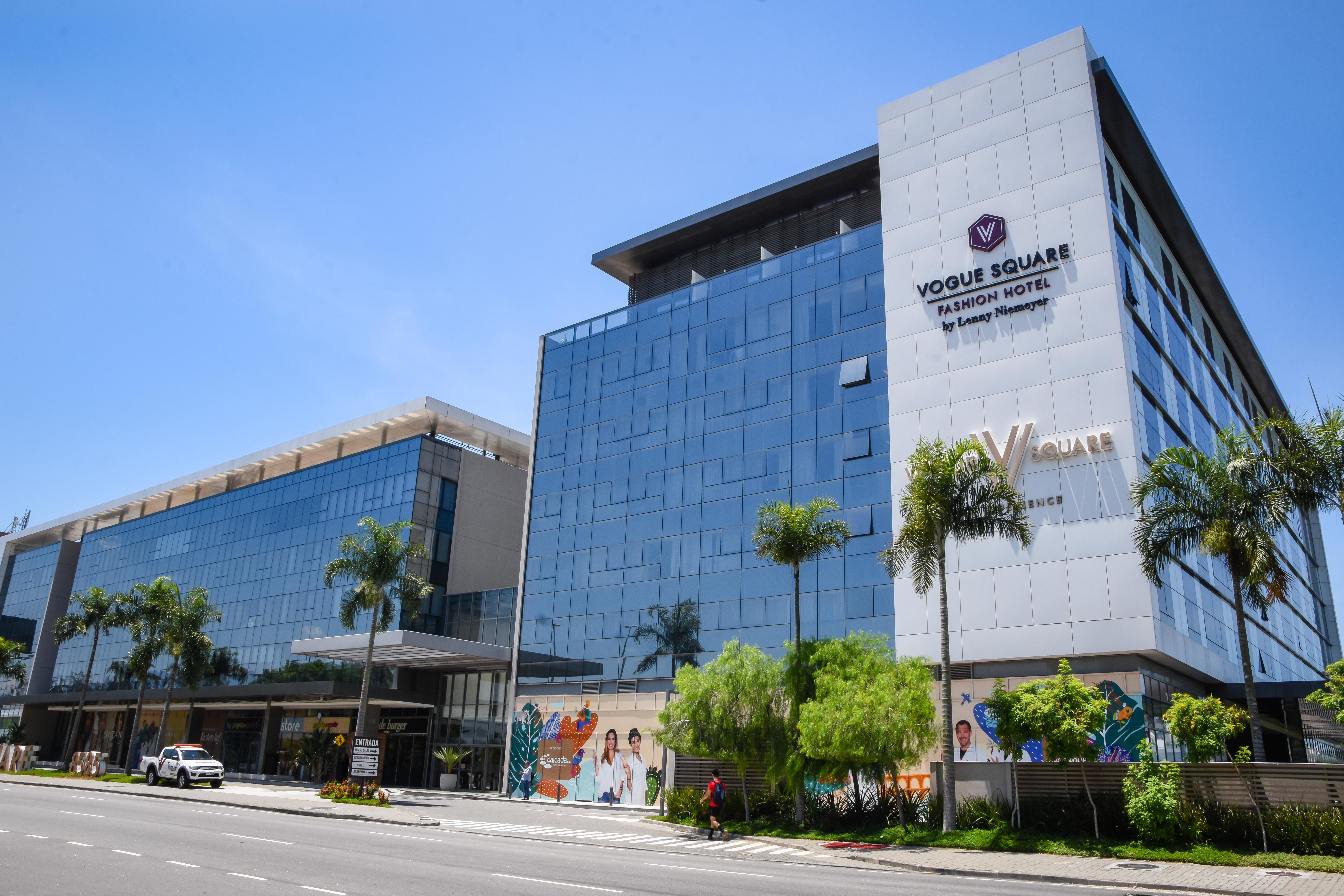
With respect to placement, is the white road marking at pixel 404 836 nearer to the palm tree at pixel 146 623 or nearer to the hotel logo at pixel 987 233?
the hotel logo at pixel 987 233

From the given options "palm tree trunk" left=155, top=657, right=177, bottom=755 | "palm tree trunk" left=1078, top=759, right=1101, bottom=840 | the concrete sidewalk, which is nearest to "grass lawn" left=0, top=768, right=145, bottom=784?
"palm tree trunk" left=155, top=657, right=177, bottom=755

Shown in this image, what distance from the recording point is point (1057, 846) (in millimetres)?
23953

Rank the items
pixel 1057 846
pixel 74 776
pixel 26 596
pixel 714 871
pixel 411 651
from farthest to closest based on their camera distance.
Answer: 1. pixel 26 596
2. pixel 74 776
3. pixel 411 651
4. pixel 1057 846
5. pixel 714 871

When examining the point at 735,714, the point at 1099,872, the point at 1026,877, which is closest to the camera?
the point at 1026,877

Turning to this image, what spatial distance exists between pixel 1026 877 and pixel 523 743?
33.9m

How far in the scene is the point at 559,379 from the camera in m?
56.0

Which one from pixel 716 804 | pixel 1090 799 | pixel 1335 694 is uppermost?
pixel 1335 694

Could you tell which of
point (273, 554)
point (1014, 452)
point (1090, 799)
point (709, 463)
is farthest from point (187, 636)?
point (1090, 799)

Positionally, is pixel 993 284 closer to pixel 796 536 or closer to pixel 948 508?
pixel 948 508

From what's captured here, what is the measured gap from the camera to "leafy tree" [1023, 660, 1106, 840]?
24.6m

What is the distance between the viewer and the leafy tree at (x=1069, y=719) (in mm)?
24578

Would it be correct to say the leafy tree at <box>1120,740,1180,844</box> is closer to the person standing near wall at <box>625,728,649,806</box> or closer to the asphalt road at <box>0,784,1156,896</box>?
the asphalt road at <box>0,784,1156,896</box>

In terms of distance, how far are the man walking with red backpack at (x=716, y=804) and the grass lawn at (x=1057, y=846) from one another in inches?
47.9

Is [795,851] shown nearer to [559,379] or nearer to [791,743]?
[791,743]
